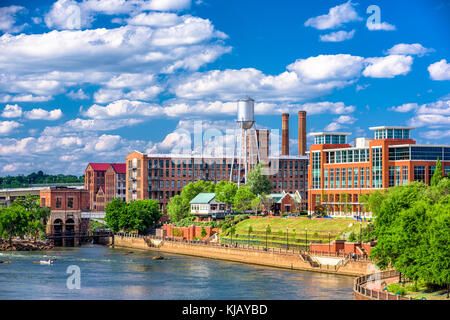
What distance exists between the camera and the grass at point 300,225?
405ft

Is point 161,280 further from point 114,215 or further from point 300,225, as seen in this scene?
point 114,215

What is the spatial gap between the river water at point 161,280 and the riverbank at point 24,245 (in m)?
20.2

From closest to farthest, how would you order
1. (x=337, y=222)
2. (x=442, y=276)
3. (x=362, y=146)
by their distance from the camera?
(x=442, y=276) → (x=337, y=222) → (x=362, y=146)

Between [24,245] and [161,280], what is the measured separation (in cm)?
6503

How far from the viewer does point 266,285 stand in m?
88.8

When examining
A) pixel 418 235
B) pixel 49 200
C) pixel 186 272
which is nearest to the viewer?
pixel 418 235

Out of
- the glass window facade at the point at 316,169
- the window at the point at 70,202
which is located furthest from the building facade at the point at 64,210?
the glass window facade at the point at 316,169

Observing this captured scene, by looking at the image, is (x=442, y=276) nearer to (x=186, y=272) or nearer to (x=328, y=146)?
(x=186, y=272)

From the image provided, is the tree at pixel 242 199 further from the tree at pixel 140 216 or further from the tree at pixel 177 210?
the tree at pixel 140 216

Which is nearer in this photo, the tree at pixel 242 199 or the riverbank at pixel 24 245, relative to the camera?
the riverbank at pixel 24 245

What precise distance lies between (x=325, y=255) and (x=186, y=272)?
21581 millimetres

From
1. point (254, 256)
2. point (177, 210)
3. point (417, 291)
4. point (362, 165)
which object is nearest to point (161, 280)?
point (254, 256)

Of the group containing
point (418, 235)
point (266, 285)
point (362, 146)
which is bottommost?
point (266, 285)
